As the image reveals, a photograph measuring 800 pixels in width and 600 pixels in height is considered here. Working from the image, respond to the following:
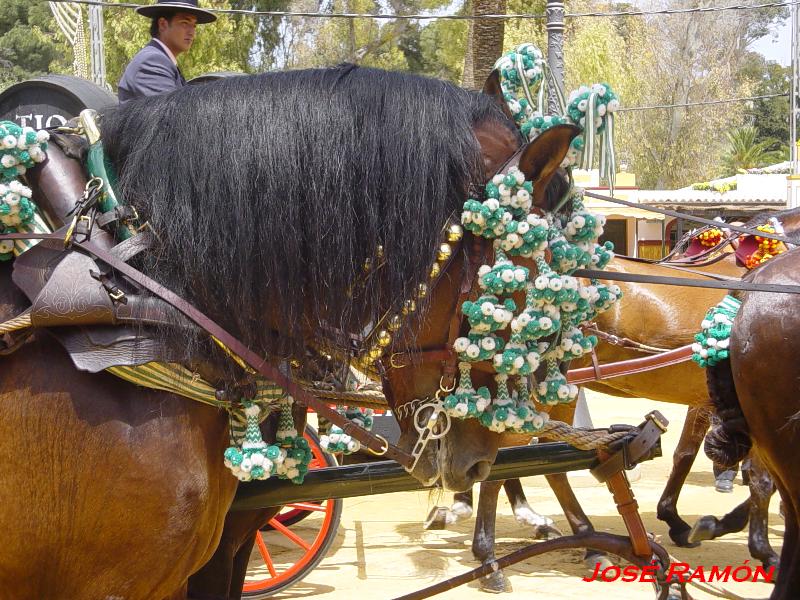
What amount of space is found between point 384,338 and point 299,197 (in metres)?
0.41

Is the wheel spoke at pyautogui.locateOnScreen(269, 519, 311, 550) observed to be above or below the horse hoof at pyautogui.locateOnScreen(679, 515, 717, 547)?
above

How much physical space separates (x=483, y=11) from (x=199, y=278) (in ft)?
29.3

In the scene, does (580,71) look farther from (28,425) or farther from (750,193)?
(28,425)

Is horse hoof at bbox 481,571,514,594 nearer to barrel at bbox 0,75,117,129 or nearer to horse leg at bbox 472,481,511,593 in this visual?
horse leg at bbox 472,481,511,593

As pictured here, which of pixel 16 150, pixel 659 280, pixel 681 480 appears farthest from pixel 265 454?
pixel 681 480

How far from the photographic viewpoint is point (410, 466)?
2.44 m

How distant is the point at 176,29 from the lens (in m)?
3.28

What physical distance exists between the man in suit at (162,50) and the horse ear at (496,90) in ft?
3.51

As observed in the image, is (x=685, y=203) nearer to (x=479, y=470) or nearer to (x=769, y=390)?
(x=769, y=390)

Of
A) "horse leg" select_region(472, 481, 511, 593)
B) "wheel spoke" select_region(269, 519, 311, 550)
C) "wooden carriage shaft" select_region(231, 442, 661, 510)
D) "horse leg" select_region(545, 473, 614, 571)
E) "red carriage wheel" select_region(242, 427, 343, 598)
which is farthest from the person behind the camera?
"horse leg" select_region(545, 473, 614, 571)

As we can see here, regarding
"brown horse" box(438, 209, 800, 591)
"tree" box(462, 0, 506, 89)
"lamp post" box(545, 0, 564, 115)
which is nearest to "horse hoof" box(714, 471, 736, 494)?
"brown horse" box(438, 209, 800, 591)

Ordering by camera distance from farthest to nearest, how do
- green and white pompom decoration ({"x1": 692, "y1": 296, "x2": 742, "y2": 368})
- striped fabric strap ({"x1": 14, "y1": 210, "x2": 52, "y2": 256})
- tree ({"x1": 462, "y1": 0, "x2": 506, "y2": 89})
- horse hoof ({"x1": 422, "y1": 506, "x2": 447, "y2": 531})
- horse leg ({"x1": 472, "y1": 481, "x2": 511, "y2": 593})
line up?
tree ({"x1": 462, "y1": 0, "x2": 506, "y2": 89}), horse hoof ({"x1": 422, "y1": 506, "x2": 447, "y2": 531}), horse leg ({"x1": 472, "y1": 481, "x2": 511, "y2": 593}), green and white pompom decoration ({"x1": 692, "y1": 296, "x2": 742, "y2": 368}), striped fabric strap ({"x1": 14, "y1": 210, "x2": 52, "y2": 256})

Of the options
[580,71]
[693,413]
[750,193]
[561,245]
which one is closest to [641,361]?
[693,413]

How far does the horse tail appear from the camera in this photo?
134 inches
